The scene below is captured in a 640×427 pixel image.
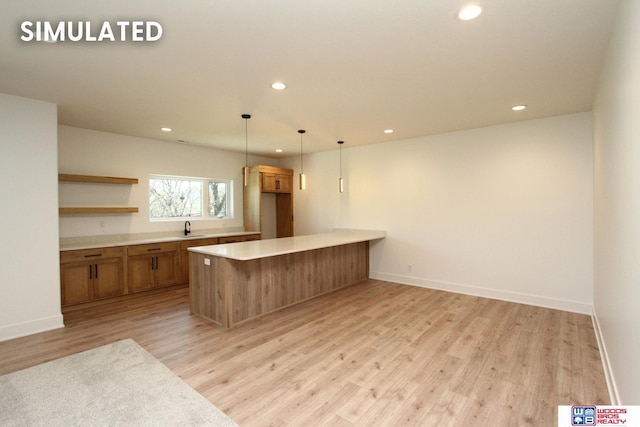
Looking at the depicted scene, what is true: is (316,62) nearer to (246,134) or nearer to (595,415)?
(246,134)

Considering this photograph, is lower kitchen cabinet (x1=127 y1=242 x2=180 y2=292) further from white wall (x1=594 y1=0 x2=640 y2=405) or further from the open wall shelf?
white wall (x1=594 y1=0 x2=640 y2=405)

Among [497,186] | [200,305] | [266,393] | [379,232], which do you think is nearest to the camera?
[266,393]

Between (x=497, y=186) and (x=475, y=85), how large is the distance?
2.06m

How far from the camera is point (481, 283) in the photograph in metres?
4.66

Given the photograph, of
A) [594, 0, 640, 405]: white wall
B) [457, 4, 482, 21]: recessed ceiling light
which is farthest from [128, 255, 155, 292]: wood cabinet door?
[594, 0, 640, 405]: white wall

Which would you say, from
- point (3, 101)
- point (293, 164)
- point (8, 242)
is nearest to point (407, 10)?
point (3, 101)

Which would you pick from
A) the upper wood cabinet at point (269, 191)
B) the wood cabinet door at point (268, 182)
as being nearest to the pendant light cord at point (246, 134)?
the upper wood cabinet at point (269, 191)

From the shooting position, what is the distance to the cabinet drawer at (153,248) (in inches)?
186

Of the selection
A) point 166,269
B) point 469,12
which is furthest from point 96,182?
point 469,12

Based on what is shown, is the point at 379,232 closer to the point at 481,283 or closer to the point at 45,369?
the point at 481,283

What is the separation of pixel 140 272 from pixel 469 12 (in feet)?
17.2

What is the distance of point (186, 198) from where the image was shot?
602 cm

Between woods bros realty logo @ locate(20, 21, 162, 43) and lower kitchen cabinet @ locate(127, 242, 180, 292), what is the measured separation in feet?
10.8

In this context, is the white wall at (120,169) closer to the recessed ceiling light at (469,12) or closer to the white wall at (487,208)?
the white wall at (487,208)
